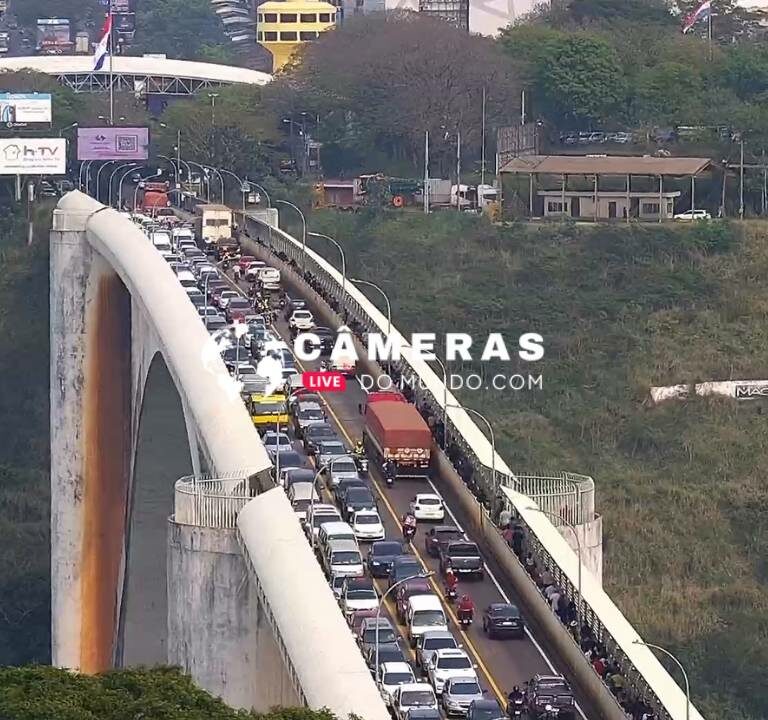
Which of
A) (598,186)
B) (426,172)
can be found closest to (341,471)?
(598,186)

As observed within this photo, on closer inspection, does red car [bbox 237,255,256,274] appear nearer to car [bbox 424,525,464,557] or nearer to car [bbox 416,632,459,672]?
car [bbox 424,525,464,557]

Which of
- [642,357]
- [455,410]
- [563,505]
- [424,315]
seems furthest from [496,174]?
[563,505]

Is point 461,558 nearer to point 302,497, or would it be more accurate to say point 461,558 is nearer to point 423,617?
point 423,617

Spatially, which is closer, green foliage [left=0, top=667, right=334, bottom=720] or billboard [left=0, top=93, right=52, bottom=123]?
green foliage [left=0, top=667, right=334, bottom=720]

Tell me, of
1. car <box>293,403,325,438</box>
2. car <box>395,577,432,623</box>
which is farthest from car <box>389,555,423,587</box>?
car <box>293,403,325,438</box>

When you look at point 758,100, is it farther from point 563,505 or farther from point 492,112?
point 563,505

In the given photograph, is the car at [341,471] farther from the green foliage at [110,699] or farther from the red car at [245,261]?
the red car at [245,261]

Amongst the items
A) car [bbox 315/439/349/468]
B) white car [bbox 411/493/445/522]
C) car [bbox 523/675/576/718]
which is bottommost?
car [bbox 523/675/576/718]
